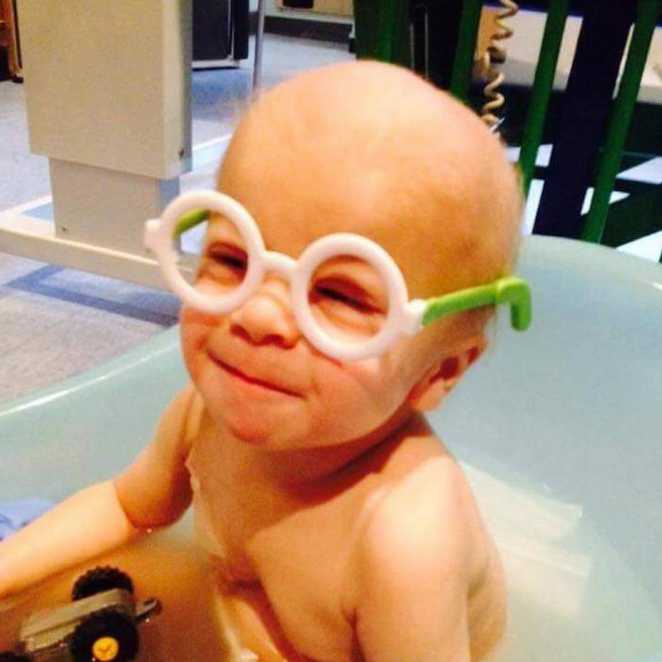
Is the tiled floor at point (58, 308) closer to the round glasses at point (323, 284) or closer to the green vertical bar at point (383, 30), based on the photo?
the green vertical bar at point (383, 30)

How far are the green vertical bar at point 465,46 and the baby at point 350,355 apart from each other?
60 centimetres

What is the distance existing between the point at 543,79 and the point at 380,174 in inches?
26.5

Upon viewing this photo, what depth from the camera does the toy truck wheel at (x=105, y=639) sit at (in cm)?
67

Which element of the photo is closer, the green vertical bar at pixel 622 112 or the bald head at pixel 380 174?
the bald head at pixel 380 174

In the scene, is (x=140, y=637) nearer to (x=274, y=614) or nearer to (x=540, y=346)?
(x=274, y=614)

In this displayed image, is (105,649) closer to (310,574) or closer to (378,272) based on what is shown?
(310,574)

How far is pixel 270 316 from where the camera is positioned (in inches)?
20.2

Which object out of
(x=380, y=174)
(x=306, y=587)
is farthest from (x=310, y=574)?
(x=380, y=174)

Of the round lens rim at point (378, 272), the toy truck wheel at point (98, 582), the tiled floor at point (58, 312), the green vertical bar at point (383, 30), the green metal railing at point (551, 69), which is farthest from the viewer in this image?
the tiled floor at point (58, 312)

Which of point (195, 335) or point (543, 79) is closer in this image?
point (195, 335)

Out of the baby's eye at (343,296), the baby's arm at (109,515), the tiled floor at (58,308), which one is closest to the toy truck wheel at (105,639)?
the baby's arm at (109,515)

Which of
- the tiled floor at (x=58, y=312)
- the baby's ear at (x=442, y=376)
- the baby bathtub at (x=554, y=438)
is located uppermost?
the baby's ear at (x=442, y=376)

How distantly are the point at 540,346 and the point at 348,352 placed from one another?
653 mm

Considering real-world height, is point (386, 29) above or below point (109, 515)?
above
